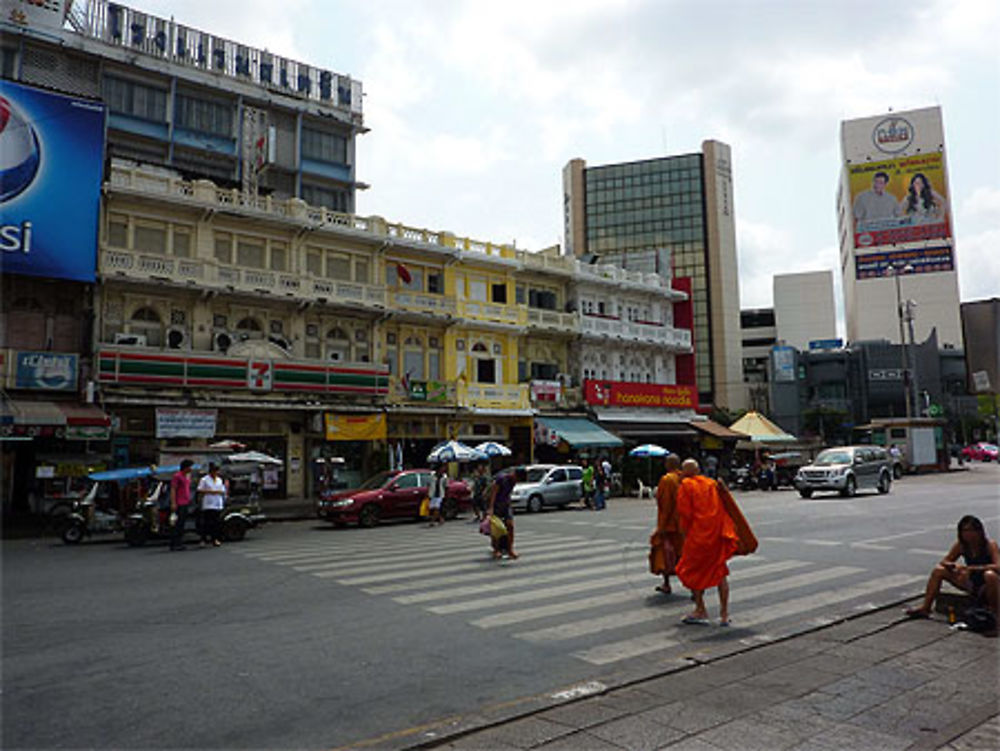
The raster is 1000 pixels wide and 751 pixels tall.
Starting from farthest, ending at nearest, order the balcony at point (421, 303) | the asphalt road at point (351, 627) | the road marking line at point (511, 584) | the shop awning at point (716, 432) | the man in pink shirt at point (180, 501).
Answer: the shop awning at point (716, 432), the balcony at point (421, 303), the man in pink shirt at point (180, 501), the road marking line at point (511, 584), the asphalt road at point (351, 627)

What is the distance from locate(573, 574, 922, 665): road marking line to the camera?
6.10 m

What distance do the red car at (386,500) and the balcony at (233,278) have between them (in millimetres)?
9204

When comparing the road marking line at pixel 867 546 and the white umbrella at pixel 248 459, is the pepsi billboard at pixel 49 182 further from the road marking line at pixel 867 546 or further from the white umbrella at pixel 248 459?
the road marking line at pixel 867 546

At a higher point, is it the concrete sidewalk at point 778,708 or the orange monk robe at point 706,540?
the orange monk robe at point 706,540

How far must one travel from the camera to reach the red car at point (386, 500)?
19.1 m

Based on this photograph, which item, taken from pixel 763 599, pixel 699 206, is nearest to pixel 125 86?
pixel 763 599

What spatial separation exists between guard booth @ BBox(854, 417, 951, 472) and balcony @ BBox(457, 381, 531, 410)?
20.5 meters

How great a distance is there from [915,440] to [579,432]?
19.5 metres

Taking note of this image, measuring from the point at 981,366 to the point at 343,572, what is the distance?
331 inches

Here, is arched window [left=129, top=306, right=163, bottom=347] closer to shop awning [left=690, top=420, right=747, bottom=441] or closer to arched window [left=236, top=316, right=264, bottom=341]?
arched window [left=236, top=316, right=264, bottom=341]

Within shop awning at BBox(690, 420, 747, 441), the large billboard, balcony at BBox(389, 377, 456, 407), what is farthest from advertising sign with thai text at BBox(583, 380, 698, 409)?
the large billboard

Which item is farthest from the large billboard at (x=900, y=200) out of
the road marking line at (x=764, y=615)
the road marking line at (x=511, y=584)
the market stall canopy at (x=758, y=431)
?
the road marking line at (x=511, y=584)

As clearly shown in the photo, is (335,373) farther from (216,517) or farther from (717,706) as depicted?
(717,706)

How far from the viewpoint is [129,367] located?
22656 millimetres
